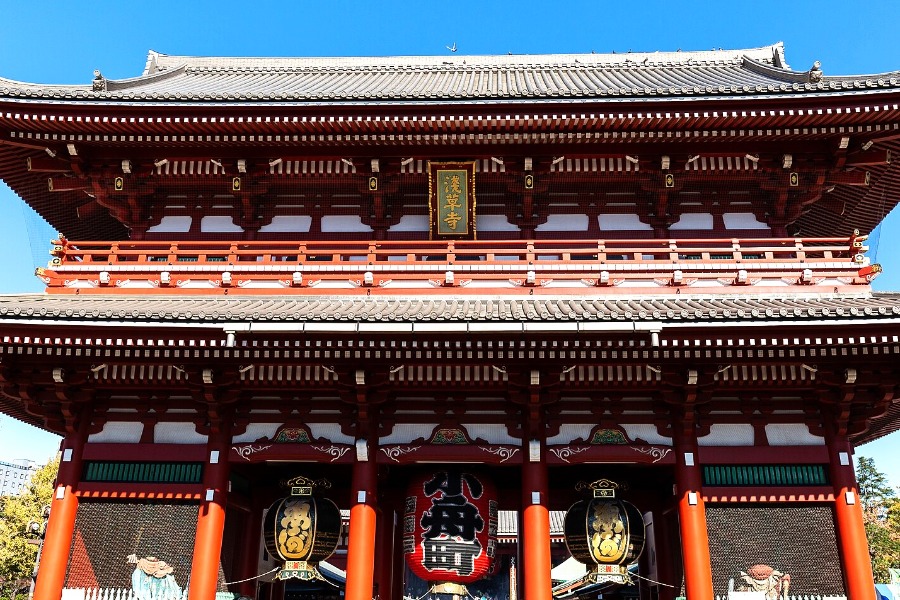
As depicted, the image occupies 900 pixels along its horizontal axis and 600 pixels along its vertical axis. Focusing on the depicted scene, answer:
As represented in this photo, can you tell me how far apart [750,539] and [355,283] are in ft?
24.6

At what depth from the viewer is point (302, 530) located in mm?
10398

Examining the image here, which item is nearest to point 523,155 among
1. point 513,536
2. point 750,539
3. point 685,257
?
point 685,257

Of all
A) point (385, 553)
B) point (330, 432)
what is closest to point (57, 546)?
→ point (330, 432)

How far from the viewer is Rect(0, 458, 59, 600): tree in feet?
93.5

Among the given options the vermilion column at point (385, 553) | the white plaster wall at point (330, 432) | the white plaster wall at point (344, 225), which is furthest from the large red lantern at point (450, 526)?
the white plaster wall at point (344, 225)

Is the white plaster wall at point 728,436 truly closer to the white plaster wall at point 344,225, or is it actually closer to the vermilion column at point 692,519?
the vermilion column at point 692,519

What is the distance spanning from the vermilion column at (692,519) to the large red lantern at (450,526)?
290 centimetres

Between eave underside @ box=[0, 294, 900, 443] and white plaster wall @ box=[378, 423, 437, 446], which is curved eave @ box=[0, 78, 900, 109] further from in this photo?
white plaster wall @ box=[378, 423, 437, 446]

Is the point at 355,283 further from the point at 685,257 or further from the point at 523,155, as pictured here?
the point at 685,257

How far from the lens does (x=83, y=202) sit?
45.5 ft

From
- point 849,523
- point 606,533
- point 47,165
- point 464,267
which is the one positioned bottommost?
point 606,533

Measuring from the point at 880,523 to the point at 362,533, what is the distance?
41169mm

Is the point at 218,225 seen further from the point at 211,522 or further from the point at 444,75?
the point at 444,75

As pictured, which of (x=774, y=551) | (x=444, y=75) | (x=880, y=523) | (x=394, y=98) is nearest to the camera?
(x=774, y=551)
